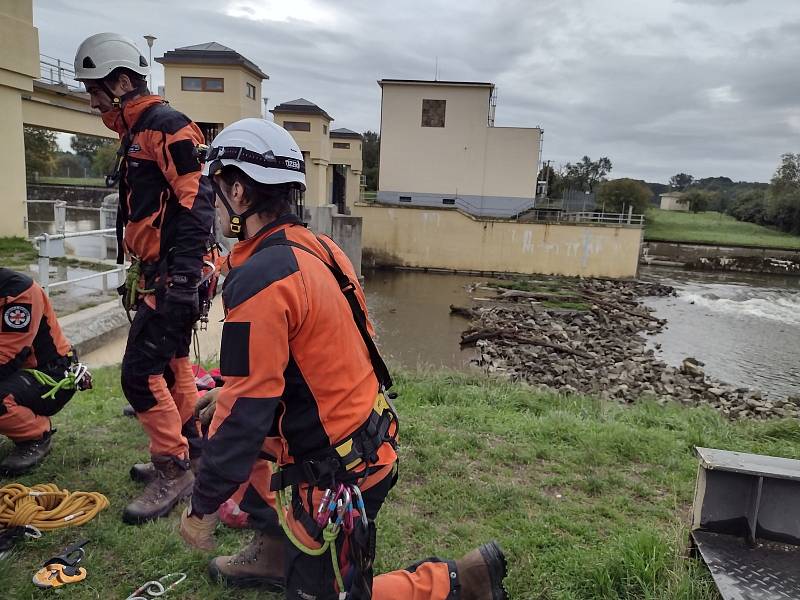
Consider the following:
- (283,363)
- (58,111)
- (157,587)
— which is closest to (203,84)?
(58,111)

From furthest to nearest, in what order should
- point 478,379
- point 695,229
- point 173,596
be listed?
point 695,229, point 478,379, point 173,596

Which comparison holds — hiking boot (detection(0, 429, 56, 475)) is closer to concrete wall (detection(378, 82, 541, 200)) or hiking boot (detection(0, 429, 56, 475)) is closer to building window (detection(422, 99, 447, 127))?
concrete wall (detection(378, 82, 541, 200))

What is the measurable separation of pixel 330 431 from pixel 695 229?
6308cm

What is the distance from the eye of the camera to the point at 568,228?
34.6m

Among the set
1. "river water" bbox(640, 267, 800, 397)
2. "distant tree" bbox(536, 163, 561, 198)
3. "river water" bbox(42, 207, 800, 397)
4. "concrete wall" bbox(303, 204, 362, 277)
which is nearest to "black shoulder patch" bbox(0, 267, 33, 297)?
"river water" bbox(42, 207, 800, 397)

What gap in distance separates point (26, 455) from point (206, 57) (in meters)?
20.6

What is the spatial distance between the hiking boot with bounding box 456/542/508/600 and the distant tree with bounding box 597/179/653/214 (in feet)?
169

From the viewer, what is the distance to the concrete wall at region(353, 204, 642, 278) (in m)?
34.7

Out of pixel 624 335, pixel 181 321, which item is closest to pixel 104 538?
pixel 181 321

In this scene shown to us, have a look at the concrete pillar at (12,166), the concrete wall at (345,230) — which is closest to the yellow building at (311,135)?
the concrete wall at (345,230)

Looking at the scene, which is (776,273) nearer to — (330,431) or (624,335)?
(624,335)

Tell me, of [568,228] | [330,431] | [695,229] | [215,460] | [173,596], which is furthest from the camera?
[695,229]

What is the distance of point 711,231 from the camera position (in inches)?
2211

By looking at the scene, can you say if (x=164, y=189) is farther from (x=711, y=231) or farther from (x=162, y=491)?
(x=711, y=231)
